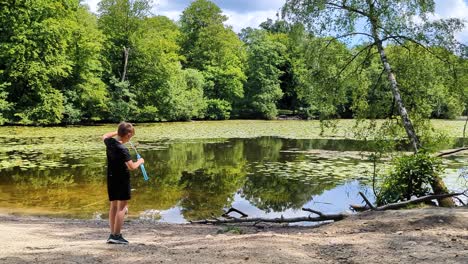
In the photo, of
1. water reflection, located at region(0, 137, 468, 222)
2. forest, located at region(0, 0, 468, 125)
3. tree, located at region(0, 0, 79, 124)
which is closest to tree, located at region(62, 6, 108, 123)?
forest, located at region(0, 0, 468, 125)

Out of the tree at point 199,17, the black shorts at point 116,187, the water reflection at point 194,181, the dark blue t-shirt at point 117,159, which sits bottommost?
the water reflection at point 194,181

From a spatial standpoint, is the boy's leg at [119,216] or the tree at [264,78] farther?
the tree at [264,78]


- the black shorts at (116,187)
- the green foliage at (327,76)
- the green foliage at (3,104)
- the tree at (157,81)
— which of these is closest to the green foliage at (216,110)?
the tree at (157,81)

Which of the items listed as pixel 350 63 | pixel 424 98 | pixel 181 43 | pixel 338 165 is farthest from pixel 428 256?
pixel 181 43

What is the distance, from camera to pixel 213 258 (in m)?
5.23

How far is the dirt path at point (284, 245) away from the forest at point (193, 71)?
5.33 metres

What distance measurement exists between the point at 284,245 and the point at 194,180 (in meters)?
10.4

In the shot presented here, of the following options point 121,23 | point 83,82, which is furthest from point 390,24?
point 121,23

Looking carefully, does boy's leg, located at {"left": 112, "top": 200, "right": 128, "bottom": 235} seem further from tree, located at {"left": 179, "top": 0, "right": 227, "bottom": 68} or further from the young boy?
tree, located at {"left": 179, "top": 0, "right": 227, "bottom": 68}

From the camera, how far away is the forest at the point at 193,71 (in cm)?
1223

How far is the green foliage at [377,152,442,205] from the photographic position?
31.2 feet

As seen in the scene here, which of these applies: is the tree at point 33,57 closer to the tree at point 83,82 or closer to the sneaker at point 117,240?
the tree at point 83,82

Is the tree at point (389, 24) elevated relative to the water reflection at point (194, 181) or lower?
elevated

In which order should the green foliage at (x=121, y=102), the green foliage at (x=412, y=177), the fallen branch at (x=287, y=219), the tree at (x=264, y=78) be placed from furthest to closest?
the tree at (x=264, y=78), the green foliage at (x=121, y=102), the green foliage at (x=412, y=177), the fallen branch at (x=287, y=219)
